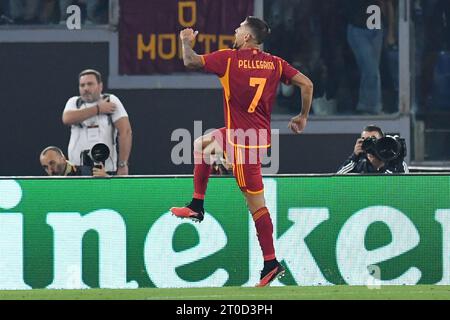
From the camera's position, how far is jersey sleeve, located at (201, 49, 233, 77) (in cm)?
1310

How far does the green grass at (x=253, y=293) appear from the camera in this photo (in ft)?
41.5

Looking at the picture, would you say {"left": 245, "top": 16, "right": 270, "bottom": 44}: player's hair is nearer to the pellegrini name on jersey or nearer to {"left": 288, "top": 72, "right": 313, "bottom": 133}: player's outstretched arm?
the pellegrini name on jersey

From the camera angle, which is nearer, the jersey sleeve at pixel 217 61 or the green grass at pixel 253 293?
the green grass at pixel 253 293

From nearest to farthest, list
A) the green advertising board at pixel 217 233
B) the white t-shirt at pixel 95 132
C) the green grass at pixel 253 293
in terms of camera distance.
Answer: the green grass at pixel 253 293 → the green advertising board at pixel 217 233 → the white t-shirt at pixel 95 132

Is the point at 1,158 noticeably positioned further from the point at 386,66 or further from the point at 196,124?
the point at 386,66

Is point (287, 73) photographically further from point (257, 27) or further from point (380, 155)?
point (380, 155)

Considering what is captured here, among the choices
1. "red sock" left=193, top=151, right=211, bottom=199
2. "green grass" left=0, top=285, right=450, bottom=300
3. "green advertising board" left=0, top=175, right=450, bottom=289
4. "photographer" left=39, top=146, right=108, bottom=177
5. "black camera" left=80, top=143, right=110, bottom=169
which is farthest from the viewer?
"photographer" left=39, top=146, right=108, bottom=177

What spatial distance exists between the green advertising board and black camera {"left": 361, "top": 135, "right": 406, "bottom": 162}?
513 millimetres

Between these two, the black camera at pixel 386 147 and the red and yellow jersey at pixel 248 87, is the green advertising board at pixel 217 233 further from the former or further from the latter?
the red and yellow jersey at pixel 248 87

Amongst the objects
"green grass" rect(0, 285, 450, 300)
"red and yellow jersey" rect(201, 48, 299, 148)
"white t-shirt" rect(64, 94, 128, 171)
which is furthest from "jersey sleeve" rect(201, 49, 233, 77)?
"white t-shirt" rect(64, 94, 128, 171)

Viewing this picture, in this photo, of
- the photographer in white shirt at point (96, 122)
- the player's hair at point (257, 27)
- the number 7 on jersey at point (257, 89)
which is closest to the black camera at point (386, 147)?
the number 7 on jersey at point (257, 89)

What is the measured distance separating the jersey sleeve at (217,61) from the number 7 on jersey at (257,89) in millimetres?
235

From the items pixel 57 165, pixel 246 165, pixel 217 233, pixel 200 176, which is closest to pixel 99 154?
pixel 57 165

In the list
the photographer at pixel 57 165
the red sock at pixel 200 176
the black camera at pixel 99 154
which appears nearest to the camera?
the red sock at pixel 200 176
